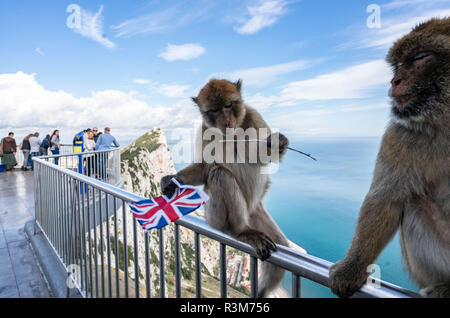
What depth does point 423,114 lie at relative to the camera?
1.28 metres

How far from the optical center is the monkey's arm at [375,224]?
1221mm

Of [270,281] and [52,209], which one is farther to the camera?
[52,209]

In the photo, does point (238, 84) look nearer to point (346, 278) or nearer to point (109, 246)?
point (109, 246)

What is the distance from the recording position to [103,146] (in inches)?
340

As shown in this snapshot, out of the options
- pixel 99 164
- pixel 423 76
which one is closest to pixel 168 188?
pixel 423 76

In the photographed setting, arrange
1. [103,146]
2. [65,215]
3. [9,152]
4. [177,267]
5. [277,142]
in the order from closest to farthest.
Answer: [177,267]
[277,142]
[65,215]
[103,146]
[9,152]

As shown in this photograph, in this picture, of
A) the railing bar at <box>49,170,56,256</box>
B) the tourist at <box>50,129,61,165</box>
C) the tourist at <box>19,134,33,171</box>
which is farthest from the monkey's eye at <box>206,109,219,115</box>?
the tourist at <box>19,134,33,171</box>

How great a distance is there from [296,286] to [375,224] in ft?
1.59

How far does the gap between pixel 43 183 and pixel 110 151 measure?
13.1ft

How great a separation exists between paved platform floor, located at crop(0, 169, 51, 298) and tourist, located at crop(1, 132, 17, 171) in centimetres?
544

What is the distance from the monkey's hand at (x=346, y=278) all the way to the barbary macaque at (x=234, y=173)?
0.38 meters

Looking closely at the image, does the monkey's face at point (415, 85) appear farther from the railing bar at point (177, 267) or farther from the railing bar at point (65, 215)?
the railing bar at point (65, 215)
